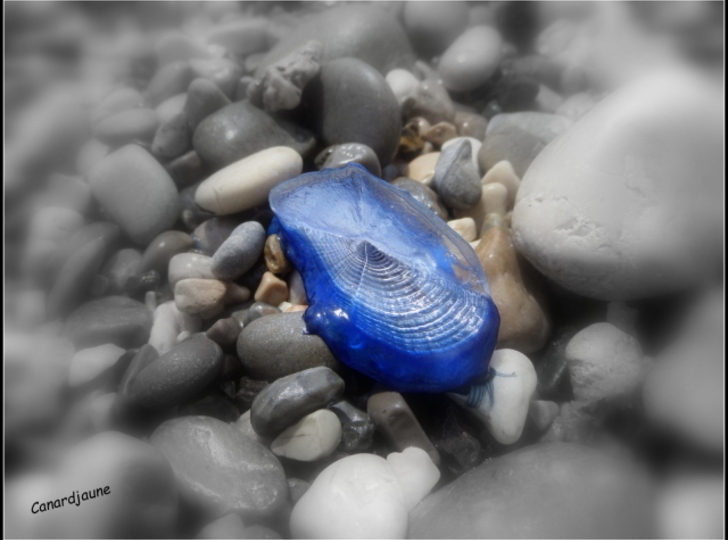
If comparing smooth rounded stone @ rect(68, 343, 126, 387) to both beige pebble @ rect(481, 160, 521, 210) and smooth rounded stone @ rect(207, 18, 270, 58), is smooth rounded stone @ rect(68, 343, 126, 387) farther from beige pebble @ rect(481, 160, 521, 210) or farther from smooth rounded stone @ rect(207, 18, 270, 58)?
smooth rounded stone @ rect(207, 18, 270, 58)

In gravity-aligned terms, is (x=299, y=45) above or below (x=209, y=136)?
above

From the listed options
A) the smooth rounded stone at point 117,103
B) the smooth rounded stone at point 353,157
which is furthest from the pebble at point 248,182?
the smooth rounded stone at point 117,103

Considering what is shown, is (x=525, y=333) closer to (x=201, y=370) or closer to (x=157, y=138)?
(x=201, y=370)

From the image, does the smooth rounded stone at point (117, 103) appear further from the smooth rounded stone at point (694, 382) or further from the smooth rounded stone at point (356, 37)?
the smooth rounded stone at point (694, 382)

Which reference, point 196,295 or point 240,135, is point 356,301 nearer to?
point 196,295

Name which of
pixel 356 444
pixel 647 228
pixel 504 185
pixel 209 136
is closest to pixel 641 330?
pixel 647 228

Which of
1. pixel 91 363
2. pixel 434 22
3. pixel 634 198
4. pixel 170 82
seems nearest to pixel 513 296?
pixel 634 198
